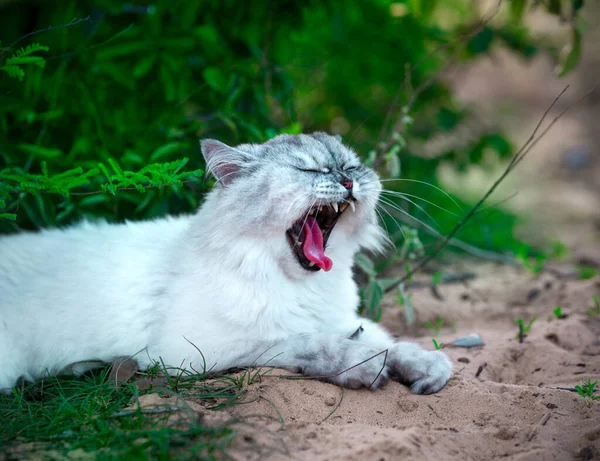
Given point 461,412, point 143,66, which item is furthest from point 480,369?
point 143,66

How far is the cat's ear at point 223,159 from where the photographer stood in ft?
10.2

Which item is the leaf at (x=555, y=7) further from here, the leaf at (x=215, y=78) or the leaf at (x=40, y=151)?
the leaf at (x=40, y=151)

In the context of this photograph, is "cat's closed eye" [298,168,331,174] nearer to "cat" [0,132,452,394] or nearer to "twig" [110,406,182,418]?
"cat" [0,132,452,394]

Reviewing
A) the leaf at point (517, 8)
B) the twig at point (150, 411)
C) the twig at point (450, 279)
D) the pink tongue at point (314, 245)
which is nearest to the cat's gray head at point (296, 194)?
the pink tongue at point (314, 245)

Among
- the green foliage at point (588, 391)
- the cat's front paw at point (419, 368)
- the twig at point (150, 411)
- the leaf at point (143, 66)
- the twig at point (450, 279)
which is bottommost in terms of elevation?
the twig at point (450, 279)

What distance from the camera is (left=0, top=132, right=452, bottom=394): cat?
296 centimetres

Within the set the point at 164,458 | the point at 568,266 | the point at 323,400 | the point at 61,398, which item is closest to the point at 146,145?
the point at 61,398

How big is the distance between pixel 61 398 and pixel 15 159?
191 centimetres

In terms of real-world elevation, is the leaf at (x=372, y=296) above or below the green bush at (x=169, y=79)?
below

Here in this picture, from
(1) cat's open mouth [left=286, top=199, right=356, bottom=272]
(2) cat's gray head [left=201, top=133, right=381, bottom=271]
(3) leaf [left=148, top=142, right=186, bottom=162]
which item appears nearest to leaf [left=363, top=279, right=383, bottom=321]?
(2) cat's gray head [left=201, top=133, right=381, bottom=271]

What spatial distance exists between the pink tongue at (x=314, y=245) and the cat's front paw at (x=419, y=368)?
1.93 feet

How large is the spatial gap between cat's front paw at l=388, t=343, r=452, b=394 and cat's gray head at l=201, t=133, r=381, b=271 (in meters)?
0.60

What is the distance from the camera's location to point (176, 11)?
4.67m

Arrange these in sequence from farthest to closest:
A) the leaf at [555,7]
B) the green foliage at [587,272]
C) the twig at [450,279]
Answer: the twig at [450,279], the green foliage at [587,272], the leaf at [555,7]
